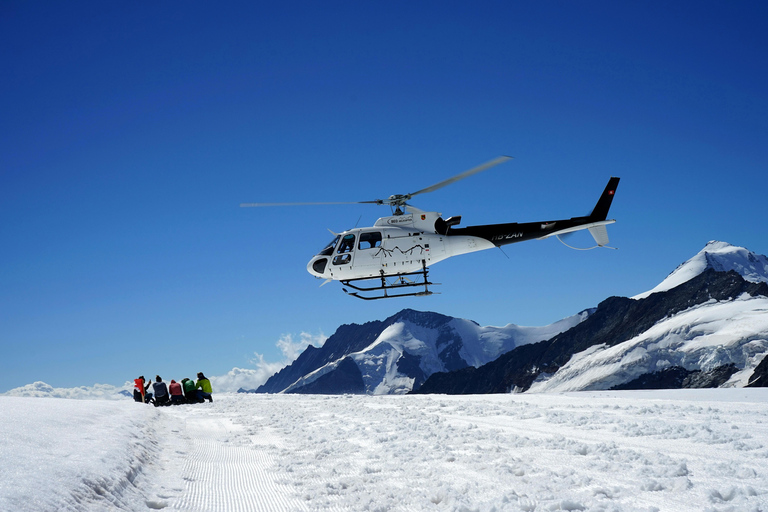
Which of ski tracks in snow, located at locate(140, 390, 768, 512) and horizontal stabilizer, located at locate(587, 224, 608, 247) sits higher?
Answer: horizontal stabilizer, located at locate(587, 224, 608, 247)

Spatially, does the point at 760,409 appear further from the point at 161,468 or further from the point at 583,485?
the point at 161,468

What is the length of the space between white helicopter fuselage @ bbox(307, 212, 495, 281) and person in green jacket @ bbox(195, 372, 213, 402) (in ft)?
25.0

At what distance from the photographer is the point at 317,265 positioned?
2764 centimetres

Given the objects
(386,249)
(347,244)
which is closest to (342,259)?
(347,244)

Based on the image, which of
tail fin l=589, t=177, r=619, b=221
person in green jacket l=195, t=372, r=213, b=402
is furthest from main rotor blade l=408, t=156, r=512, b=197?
person in green jacket l=195, t=372, r=213, b=402

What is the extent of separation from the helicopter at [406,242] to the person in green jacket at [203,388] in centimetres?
763

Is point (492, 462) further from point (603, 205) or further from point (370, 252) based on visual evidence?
point (603, 205)

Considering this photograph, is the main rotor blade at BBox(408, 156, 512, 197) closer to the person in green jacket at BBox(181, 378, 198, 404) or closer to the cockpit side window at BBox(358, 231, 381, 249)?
the cockpit side window at BBox(358, 231, 381, 249)

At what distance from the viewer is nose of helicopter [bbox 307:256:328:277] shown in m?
27.4

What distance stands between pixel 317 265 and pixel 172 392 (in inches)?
361

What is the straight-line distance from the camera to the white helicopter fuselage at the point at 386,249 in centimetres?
2716

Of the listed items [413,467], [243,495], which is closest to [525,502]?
[413,467]

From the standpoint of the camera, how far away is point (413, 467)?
7.80 meters

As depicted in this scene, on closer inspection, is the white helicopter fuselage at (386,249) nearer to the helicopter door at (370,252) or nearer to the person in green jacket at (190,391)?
the helicopter door at (370,252)
